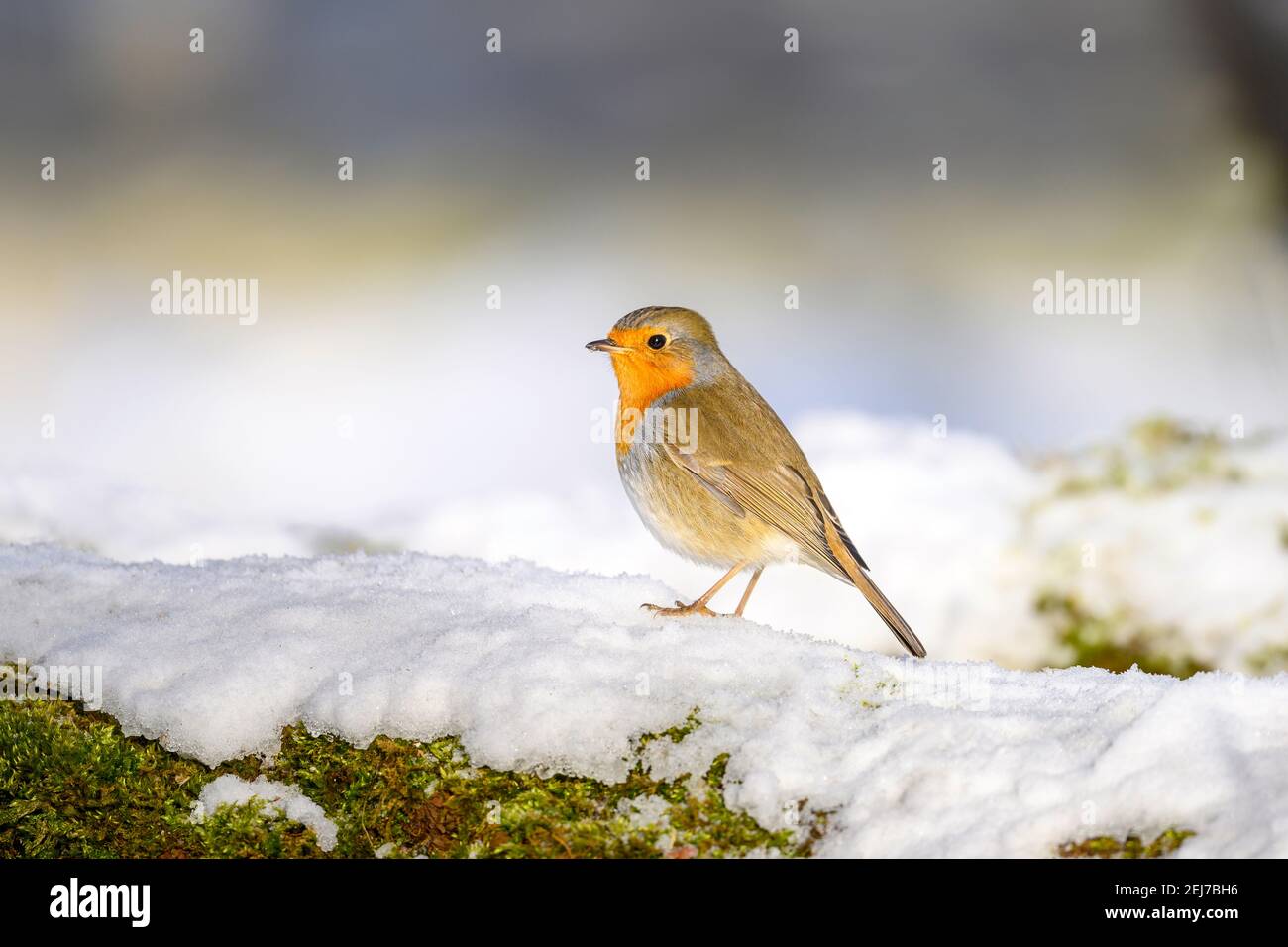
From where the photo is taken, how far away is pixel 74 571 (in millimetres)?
3365

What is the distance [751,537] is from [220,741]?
210cm

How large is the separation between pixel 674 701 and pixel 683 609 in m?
0.92

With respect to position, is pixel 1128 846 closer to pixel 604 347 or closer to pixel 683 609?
pixel 683 609

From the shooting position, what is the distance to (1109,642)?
18.9 feet

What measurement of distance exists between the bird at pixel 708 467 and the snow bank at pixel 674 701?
765mm

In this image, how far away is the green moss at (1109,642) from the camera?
18.4 ft

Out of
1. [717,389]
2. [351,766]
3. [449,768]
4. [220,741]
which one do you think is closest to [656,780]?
[449,768]

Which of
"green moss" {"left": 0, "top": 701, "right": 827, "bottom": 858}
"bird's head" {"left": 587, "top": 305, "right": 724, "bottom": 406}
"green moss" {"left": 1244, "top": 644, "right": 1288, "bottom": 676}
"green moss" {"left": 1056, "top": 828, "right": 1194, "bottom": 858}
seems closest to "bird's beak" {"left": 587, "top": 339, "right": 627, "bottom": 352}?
"bird's head" {"left": 587, "top": 305, "right": 724, "bottom": 406}

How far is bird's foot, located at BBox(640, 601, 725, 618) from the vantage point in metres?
3.22

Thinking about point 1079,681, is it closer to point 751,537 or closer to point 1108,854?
point 1108,854

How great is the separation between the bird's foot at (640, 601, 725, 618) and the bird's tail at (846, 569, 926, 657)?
0.68m

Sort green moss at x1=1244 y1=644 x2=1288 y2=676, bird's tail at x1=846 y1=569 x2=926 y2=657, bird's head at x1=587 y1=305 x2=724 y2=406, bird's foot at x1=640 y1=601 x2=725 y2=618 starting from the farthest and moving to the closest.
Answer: green moss at x1=1244 y1=644 x2=1288 y2=676
bird's head at x1=587 y1=305 x2=724 y2=406
bird's tail at x1=846 y1=569 x2=926 y2=657
bird's foot at x1=640 y1=601 x2=725 y2=618

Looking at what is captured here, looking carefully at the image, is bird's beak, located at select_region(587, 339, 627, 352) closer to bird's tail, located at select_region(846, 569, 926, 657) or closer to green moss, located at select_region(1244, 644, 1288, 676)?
bird's tail, located at select_region(846, 569, 926, 657)

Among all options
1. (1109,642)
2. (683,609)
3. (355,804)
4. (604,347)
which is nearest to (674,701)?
(355,804)
